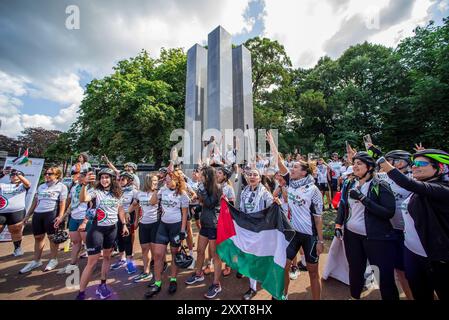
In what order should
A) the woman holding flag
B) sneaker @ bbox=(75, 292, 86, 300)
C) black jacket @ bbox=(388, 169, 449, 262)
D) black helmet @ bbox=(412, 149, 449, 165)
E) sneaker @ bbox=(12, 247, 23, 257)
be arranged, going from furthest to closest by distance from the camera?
sneaker @ bbox=(12, 247, 23, 257) < sneaker @ bbox=(75, 292, 86, 300) < the woman holding flag < black helmet @ bbox=(412, 149, 449, 165) < black jacket @ bbox=(388, 169, 449, 262)

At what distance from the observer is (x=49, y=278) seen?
4211 millimetres

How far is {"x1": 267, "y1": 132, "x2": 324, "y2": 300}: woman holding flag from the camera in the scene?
2939mm

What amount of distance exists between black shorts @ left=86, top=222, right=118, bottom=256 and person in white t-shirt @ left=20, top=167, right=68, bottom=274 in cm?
187

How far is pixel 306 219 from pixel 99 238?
3.46m

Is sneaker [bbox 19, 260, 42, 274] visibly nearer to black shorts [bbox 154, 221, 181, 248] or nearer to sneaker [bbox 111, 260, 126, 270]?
sneaker [bbox 111, 260, 126, 270]

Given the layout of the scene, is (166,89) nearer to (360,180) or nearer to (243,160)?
(243,160)

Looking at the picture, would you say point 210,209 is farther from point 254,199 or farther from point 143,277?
point 143,277

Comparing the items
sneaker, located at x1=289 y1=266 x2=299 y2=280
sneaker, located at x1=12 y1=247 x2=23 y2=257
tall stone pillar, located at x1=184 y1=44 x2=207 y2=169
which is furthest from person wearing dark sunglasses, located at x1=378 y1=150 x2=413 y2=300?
tall stone pillar, located at x1=184 y1=44 x2=207 y2=169

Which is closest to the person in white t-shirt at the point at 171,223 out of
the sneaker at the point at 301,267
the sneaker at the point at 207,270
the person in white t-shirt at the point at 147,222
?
the person in white t-shirt at the point at 147,222

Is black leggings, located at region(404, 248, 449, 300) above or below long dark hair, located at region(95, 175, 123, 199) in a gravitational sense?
below

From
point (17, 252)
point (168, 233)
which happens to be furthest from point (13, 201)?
point (168, 233)

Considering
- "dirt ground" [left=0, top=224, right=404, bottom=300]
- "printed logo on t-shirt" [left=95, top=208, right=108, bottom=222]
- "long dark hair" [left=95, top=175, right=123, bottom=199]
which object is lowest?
"dirt ground" [left=0, top=224, right=404, bottom=300]

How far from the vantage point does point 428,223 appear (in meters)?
2.23

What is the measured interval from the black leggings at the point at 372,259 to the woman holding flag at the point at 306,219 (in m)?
0.42
